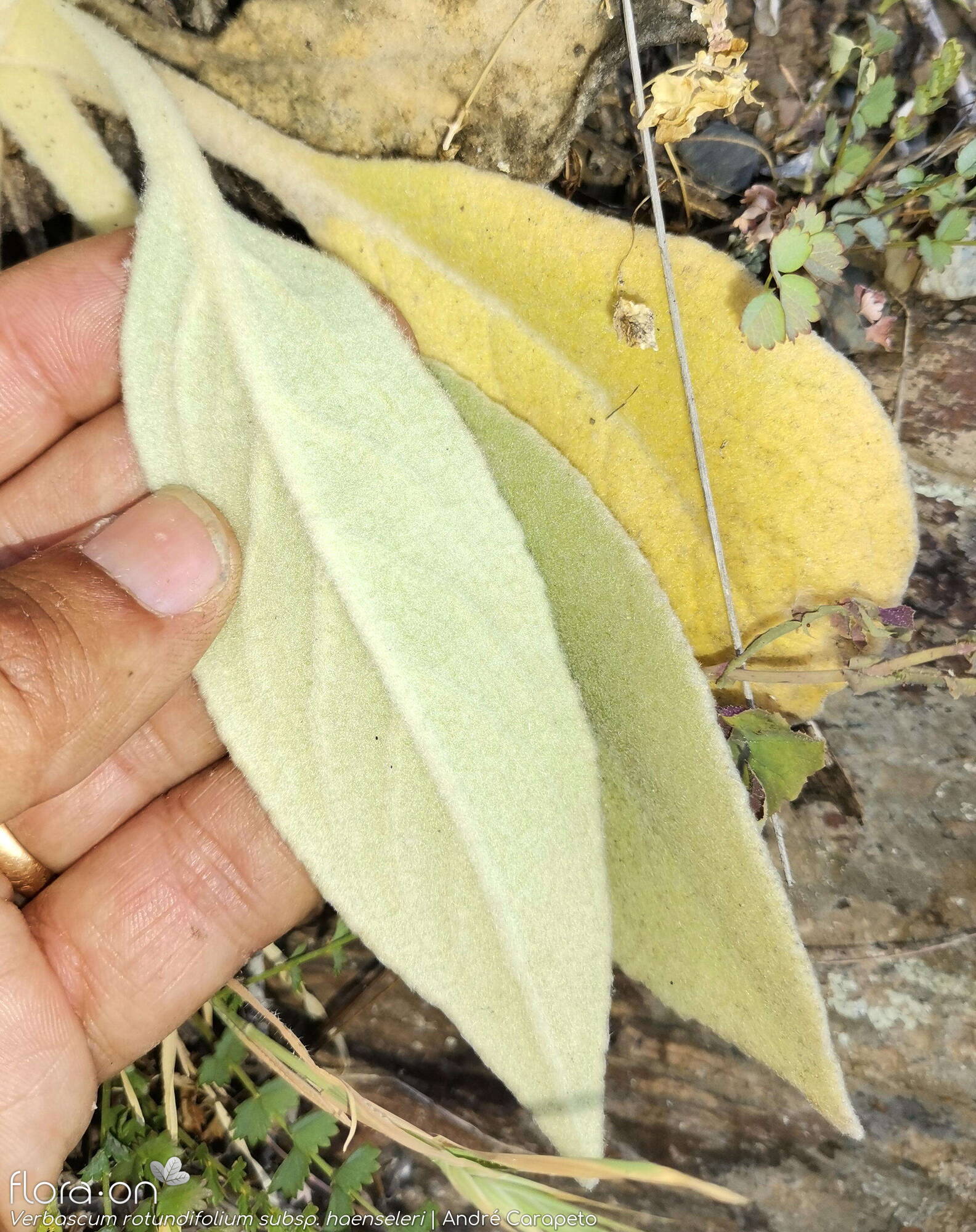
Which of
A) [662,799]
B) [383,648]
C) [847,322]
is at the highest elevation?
[383,648]

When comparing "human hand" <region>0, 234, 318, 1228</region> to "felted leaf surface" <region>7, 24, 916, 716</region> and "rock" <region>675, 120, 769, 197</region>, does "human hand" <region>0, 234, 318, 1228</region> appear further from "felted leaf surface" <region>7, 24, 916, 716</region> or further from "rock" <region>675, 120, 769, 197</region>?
"rock" <region>675, 120, 769, 197</region>

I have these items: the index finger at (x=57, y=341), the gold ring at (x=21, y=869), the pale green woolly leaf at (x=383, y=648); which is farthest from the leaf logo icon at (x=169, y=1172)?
the index finger at (x=57, y=341)

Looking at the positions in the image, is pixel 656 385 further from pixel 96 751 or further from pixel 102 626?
pixel 96 751

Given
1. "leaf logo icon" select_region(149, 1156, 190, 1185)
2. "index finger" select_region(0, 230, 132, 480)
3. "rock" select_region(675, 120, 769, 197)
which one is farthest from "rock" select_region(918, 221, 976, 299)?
"leaf logo icon" select_region(149, 1156, 190, 1185)

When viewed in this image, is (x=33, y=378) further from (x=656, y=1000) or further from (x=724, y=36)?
(x=656, y=1000)

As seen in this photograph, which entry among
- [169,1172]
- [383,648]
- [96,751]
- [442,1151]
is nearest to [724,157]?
[383,648]

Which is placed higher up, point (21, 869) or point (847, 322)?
point (847, 322)

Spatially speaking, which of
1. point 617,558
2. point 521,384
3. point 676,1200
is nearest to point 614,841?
point 617,558

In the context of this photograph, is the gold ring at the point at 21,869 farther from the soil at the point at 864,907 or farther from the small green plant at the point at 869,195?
the small green plant at the point at 869,195
